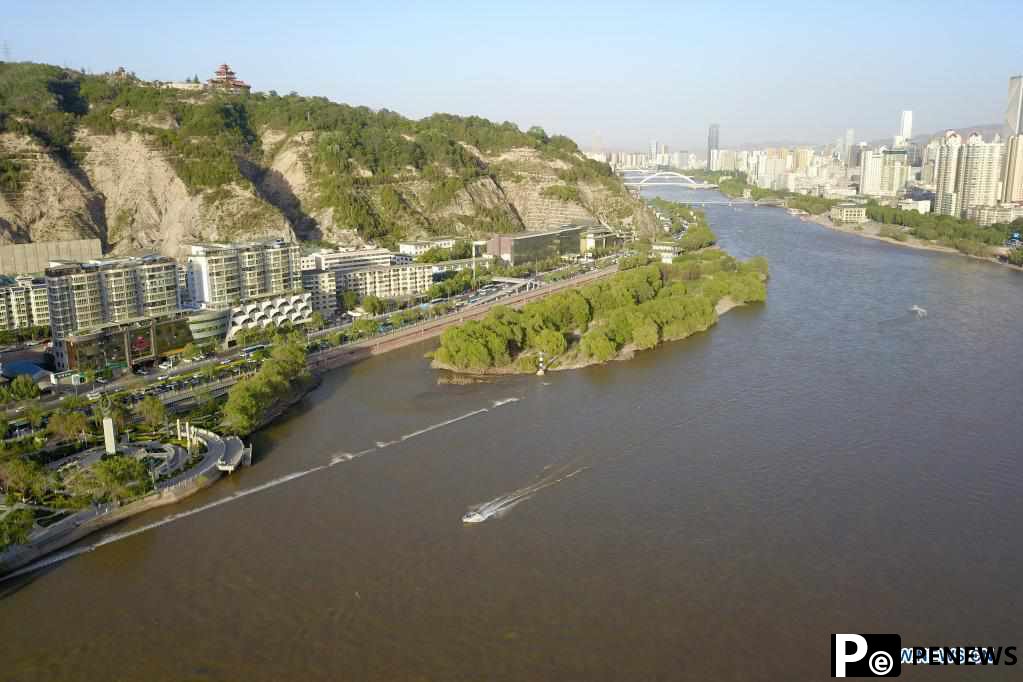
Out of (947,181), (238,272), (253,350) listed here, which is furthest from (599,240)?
(947,181)

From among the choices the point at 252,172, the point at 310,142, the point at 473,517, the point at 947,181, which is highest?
the point at 310,142

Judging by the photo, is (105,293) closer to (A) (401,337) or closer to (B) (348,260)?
(A) (401,337)

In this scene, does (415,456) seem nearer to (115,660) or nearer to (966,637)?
(115,660)

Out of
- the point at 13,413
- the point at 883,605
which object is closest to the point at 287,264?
the point at 13,413

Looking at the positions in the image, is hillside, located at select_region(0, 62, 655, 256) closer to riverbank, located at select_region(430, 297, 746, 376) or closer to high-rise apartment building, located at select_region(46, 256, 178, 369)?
high-rise apartment building, located at select_region(46, 256, 178, 369)

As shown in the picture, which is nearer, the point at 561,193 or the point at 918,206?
the point at 561,193

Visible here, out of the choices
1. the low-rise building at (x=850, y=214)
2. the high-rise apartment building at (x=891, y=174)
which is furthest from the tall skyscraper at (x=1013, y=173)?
the high-rise apartment building at (x=891, y=174)

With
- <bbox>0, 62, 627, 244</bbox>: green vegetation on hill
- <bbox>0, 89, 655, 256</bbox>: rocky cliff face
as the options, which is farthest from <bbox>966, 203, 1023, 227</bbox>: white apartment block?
<bbox>0, 62, 627, 244</bbox>: green vegetation on hill
